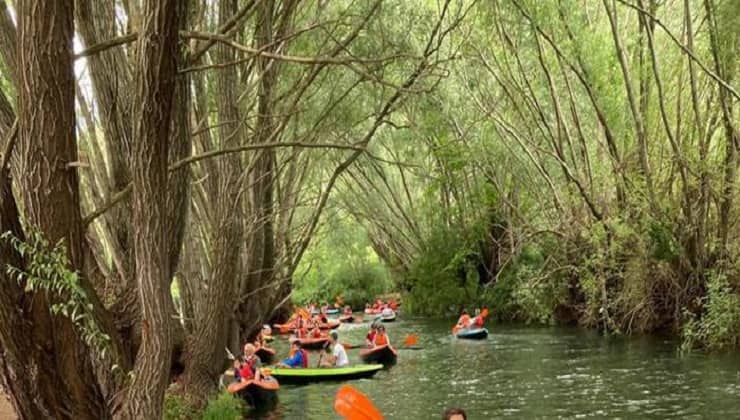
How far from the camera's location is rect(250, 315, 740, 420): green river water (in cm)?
→ 1231

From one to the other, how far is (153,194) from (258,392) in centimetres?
995

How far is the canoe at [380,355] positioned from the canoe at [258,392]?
5.38 meters

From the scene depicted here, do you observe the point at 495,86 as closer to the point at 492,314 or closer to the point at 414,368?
the point at 414,368

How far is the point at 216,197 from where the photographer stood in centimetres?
975

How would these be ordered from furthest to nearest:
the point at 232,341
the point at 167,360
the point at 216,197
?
the point at 232,341 → the point at 216,197 → the point at 167,360

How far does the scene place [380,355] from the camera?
1886 centimetres

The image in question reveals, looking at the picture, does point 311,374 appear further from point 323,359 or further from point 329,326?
point 329,326

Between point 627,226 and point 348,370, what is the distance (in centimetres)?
740

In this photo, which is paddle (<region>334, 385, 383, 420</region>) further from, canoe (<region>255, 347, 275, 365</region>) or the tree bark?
canoe (<region>255, 347, 275, 365</region>)

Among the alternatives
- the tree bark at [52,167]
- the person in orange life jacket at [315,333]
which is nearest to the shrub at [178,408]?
the tree bark at [52,167]

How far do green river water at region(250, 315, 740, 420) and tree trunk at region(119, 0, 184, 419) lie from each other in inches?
351

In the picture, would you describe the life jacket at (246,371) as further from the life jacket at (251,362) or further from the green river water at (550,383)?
the green river water at (550,383)

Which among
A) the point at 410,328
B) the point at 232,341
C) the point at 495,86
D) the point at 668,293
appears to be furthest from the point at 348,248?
the point at 232,341

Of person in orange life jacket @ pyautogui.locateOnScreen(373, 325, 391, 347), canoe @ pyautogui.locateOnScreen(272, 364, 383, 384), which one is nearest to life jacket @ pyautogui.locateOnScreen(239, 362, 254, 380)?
canoe @ pyautogui.locateOnScreen(272, 364, 383, 384)
